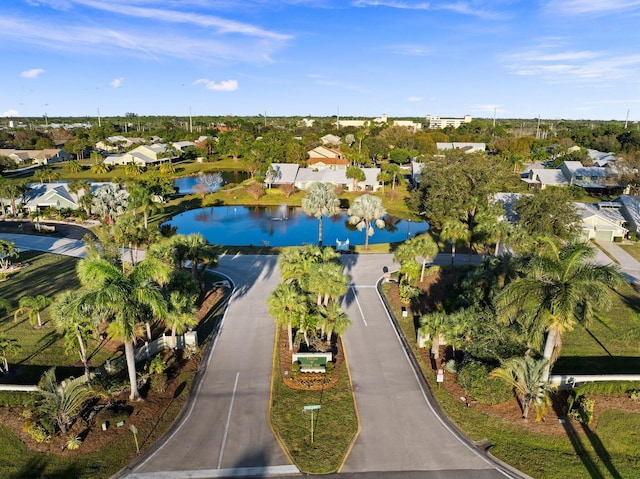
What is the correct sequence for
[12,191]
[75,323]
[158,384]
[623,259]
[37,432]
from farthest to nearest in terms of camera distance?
1. [12,191]
2. [623,259]
3. [158,384]
4. [75,323]
5. [37,432]

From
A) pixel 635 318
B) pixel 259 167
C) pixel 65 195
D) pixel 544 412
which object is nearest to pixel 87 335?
pixel 544 412

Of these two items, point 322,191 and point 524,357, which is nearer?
point 524,357

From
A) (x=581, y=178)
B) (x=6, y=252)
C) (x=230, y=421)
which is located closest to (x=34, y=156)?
(x=6, y=252)

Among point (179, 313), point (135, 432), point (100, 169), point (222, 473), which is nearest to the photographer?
point (222, 473)

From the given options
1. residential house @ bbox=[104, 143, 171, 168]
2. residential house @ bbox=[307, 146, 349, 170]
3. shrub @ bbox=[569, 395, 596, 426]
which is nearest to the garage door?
shrub @ bbox=[569, 395, 596, 426]

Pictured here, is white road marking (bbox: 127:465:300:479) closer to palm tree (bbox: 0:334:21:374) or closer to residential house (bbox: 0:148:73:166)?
palm tree (bbox: 0:334:21:374)

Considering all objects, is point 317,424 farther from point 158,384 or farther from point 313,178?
point 313,178

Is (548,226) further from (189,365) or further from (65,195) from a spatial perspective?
(65,195)

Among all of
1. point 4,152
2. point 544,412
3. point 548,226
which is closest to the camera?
point 544,412
